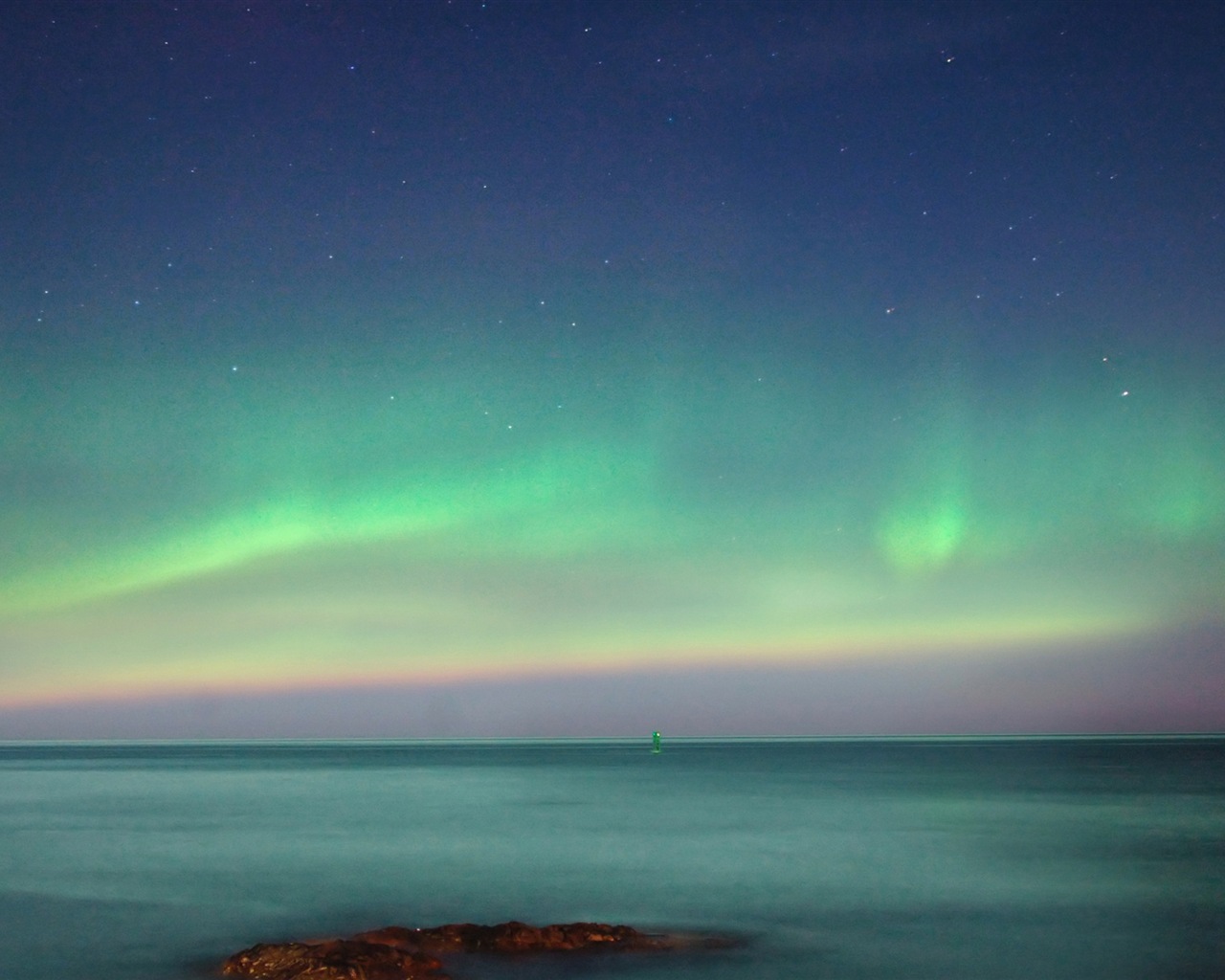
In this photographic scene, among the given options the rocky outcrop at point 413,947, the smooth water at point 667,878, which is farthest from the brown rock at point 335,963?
the smooth water at point 667,878

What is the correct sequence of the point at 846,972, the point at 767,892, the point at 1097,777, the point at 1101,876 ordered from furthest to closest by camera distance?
the point at 1097,777
the point at 1101,876
the point at 767,892
the point at 846,972

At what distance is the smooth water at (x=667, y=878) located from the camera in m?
18.0

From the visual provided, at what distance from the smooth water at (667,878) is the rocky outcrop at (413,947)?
669 millimetres

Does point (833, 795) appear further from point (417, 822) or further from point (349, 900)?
point (349, 900)

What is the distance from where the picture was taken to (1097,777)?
6994cm

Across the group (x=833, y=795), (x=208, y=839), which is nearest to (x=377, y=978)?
(x=208, y=839)

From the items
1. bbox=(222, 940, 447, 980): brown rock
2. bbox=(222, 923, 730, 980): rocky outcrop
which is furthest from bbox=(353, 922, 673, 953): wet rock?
bbox=(222, 940, 447, 980): brown rock

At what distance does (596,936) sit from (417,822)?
955 inches

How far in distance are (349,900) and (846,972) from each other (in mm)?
10143

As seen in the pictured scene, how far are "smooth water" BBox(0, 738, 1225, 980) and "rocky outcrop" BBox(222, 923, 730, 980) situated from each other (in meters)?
0.67

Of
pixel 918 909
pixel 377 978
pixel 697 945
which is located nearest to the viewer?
pixel 377 978

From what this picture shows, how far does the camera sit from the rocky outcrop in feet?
47.6

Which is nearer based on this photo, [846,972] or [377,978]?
[377,978]

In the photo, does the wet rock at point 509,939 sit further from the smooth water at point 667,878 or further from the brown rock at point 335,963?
the brown rock at point 335,963
